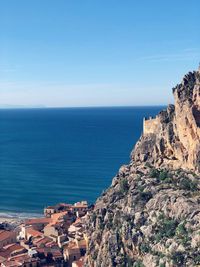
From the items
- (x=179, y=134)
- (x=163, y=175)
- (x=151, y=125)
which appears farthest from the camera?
(x=151, y=125)

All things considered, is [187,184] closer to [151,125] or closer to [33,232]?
[151,125]

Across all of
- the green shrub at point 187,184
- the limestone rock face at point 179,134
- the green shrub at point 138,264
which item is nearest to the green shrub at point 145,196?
the green shrub at point 187,184

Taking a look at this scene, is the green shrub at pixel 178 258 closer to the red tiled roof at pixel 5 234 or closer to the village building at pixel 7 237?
the village building at pixel 7 237

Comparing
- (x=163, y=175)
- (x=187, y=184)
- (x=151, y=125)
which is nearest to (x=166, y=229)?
(x=187, y=184)

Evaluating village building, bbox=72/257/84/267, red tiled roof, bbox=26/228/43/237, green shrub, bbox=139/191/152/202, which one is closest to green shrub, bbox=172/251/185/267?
green shrub, bbox=139/191/152/202

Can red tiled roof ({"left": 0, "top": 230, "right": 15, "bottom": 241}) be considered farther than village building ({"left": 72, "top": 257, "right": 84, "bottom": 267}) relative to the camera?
Yes

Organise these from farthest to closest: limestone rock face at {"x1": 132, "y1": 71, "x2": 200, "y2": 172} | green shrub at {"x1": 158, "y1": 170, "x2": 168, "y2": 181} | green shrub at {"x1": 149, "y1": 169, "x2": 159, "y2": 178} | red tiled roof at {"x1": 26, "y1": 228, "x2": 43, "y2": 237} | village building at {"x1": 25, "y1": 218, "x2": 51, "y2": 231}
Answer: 1. village building at {"x1": 25, "y1": 218, "x2": 51, "y2": 231}
2. red tiled roof at {"x1": 26, "y1": 228, "x2": 43, "y2": 237}
3. green shrub at {"x1": 149, "y1": 169, "x2": 159, "y2": 178}
4. green shrub at {"x1": 158, "y1": 170, "x2": 168, "y2": 181}
5. limestone rock face at {"x1": 132, "y1": 71, "x2": 200, "y2": 172}

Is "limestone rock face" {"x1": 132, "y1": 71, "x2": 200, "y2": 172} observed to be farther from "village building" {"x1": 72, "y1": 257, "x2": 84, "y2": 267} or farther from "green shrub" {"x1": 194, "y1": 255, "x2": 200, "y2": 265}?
"village building" {"x1": 72, "y1": 257, "x2": 84, "y2": 267}

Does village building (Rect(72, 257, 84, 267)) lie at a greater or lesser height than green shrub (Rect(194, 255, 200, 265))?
lesser
